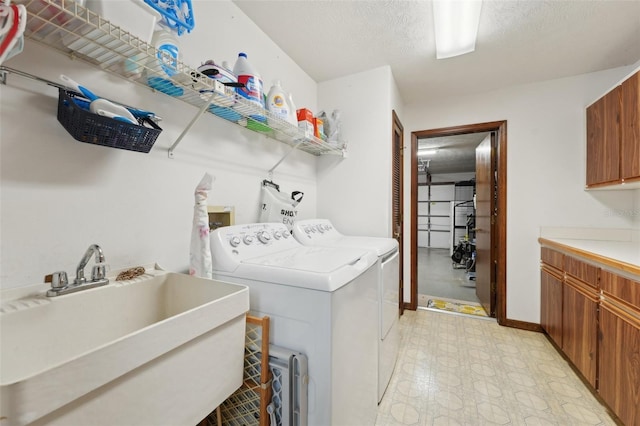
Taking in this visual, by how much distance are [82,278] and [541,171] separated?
354cm

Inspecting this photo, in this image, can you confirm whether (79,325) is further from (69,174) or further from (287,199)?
(287,199)

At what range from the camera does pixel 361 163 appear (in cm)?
239

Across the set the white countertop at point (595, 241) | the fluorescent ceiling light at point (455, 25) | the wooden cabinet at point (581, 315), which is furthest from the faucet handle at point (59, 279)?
the wooden cabinet at point (581, 315)

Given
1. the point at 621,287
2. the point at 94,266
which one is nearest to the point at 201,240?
the point at 94,266

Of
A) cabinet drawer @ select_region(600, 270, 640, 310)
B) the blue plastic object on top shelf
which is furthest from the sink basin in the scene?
cabinet drawer @ select_region(600, 270, 640, 310)

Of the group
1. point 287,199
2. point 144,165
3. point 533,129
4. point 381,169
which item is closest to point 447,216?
point 533,129

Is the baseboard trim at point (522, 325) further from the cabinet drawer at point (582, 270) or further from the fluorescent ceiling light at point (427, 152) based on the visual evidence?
the fluorescent ceiling light at point (427, 152)

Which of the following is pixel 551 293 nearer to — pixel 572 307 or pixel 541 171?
pixel 572 307

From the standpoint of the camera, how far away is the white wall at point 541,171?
2434mm

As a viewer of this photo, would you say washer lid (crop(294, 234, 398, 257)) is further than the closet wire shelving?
Yes

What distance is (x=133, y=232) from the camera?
1053 millimetres

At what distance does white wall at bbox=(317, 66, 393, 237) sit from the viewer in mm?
2299

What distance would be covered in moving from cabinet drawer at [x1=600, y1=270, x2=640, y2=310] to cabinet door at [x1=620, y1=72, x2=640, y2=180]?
801 millimetres

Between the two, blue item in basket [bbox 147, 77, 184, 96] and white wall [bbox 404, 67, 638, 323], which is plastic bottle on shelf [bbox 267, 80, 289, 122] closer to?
blue item in basket [bbox 147, 77, 184, 96]
